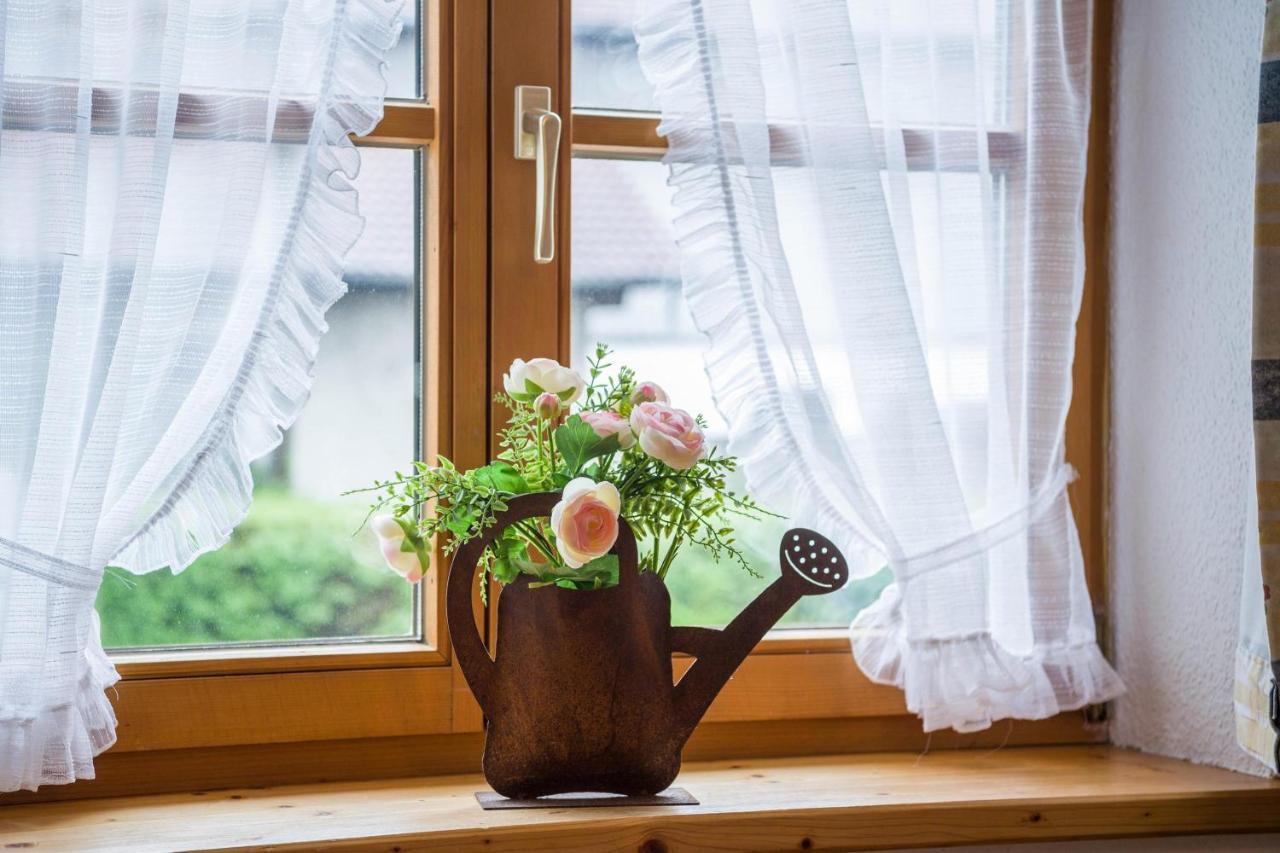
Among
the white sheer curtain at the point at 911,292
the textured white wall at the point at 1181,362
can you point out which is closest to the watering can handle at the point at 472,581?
the white sheer curtain at the point at 911,292

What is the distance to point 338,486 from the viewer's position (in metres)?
1.43

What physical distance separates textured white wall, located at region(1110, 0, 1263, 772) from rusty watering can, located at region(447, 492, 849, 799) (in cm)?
58

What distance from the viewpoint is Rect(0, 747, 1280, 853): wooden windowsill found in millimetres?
1213

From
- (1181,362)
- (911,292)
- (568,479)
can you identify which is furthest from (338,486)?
(1181,362)

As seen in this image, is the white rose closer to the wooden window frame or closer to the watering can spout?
the wooden window frame

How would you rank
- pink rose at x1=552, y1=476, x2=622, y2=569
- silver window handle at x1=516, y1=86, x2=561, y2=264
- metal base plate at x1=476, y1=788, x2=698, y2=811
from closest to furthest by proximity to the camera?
pink rose at x1=552, y1=476, x2=622, y2=569
metal base plate at x1=476, y1=788, x2=698, y2=811
silver window handle at x1=516, y1=86, x2=561, y2=264

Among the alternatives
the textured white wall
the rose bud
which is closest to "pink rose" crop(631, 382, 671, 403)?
the rose bud

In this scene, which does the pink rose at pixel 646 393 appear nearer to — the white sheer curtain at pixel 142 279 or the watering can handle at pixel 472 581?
the watering can handle at pixel 472 581

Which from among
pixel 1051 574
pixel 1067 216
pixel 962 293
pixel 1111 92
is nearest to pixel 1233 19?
pixel 1111 92

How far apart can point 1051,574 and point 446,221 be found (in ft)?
2.56

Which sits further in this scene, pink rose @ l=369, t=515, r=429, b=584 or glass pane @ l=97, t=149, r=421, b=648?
glass pane @ l=97, t=149, r=421, b=648

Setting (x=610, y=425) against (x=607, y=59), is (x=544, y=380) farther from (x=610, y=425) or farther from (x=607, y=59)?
(x=607, y=59)

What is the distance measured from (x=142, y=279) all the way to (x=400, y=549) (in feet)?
1.15

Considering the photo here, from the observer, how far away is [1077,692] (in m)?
1.50
